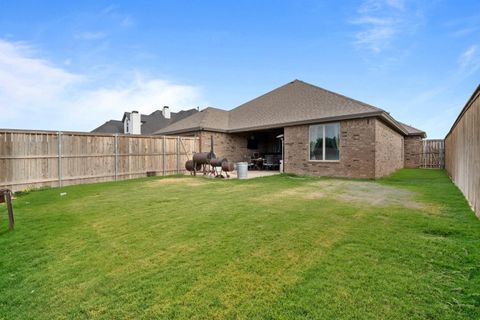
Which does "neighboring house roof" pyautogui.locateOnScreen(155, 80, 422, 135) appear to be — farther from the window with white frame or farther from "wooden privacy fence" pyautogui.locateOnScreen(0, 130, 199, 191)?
"wooden privacy fence" pyautogui.locateOnScreen(0, 130, 199, 191)

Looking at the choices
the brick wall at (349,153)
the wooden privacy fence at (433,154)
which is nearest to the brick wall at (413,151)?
the wooden privacy fence at (433,154)

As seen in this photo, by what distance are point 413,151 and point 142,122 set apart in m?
28.0

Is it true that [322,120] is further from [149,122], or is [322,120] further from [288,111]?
[149,122]

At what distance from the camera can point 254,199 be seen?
21.3 ft

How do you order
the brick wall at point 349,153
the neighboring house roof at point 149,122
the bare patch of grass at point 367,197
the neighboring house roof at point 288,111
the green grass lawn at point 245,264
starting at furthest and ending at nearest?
1. the neighboring house roof at point 149,122
2. the neighboring house roof at point 288,111
3. the brick wall at point 349,153
4. the bare patch of grass at point 367,197
5. the green grass lawn at point 245,264

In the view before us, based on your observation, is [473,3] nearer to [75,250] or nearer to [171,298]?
[171,298]

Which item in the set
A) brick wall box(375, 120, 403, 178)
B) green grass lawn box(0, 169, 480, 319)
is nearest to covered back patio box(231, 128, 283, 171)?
brick wall box(375, 120, 403, 178)

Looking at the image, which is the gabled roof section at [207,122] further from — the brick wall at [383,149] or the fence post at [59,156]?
the brick wall at [383,149]

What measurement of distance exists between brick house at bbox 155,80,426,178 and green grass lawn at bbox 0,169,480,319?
594cm

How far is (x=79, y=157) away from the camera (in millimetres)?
10672

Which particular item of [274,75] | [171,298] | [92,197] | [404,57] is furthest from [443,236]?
[274,75]

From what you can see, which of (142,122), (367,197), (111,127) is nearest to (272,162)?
(367,197)

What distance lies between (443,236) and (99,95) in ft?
61.3

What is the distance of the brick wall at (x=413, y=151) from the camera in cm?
1970
